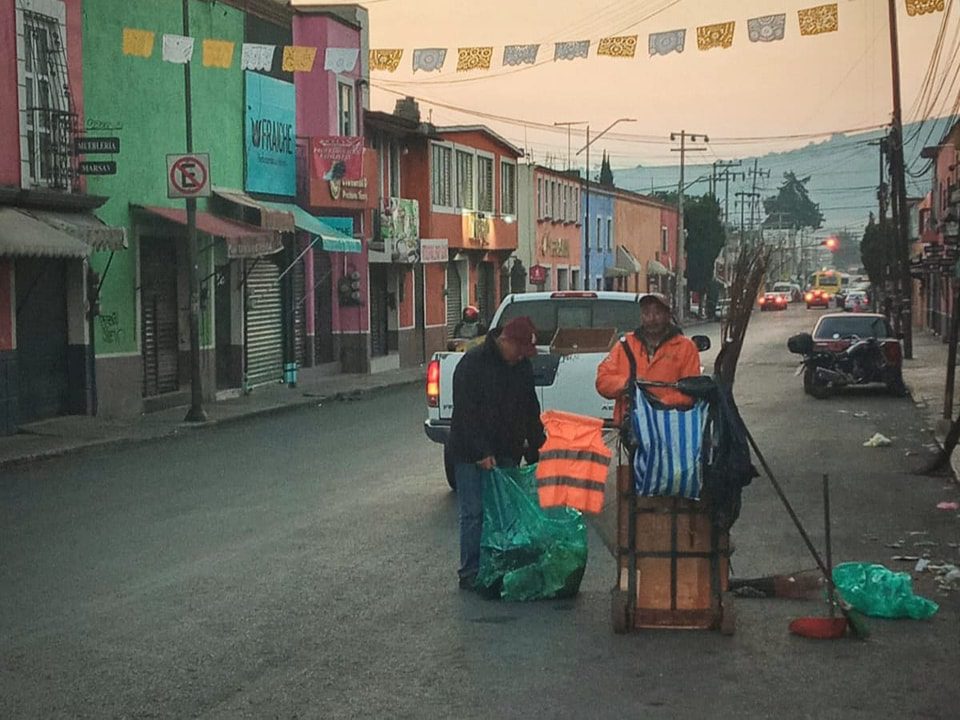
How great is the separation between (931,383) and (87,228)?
699 inches

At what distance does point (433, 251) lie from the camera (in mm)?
43750

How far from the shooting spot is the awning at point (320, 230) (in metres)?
31.1

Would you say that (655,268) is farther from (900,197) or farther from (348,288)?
(348,288)

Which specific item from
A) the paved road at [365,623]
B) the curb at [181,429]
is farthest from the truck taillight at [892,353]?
the paved road at [365,623]

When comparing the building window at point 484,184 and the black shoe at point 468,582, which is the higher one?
the building window at point 484,184

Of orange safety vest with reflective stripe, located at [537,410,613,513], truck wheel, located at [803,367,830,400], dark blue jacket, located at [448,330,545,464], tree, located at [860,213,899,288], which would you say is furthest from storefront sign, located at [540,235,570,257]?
orange safety vest with reflective stripe, located at [537,410,613,513]

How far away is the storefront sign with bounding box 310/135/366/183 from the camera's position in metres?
33.2

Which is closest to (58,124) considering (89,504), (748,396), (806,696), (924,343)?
(89,504)

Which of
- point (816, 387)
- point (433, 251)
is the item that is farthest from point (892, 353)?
point (433, 251)

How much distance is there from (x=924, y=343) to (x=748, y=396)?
26.2 m

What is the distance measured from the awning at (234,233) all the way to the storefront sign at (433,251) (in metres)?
15.2

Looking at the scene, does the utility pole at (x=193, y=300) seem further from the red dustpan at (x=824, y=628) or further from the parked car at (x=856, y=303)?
the parked car at (x=856, y=303)

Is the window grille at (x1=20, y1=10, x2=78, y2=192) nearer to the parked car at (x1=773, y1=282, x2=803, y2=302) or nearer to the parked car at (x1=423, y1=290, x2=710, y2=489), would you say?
the parked car at (x1=423, y1=290, x2=710, y2=489)

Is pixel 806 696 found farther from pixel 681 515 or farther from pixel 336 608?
pixel 336 608
